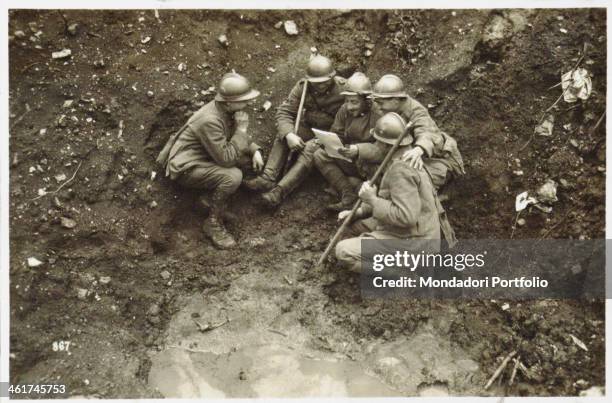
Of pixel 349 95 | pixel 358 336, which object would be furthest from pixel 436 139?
pixel 358 336

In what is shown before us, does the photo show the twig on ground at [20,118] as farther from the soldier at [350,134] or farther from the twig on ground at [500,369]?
the twig on ground at [500,369]

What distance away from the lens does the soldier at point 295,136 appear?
27.0 feet

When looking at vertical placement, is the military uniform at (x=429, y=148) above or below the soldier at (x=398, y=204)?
above

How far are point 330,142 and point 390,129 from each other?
0.85 m

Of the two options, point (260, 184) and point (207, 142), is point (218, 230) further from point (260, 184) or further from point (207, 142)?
point (207, 142)

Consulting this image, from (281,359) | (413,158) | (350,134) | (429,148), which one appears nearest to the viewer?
(413,158)

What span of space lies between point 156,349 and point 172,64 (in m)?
3.37

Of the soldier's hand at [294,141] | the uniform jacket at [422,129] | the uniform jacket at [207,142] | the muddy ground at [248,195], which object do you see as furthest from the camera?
the soldier's hand at [294,141]

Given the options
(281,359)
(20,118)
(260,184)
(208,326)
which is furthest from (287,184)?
(20,118)

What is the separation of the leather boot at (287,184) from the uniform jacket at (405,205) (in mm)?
1347

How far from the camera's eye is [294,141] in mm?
8109

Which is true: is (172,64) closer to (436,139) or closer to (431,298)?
(436,139)

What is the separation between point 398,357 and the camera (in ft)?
23.4

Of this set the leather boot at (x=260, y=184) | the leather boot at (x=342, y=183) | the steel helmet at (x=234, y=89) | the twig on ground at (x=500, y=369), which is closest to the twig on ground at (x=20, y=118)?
the steel helmet at (x=234, y=89)
